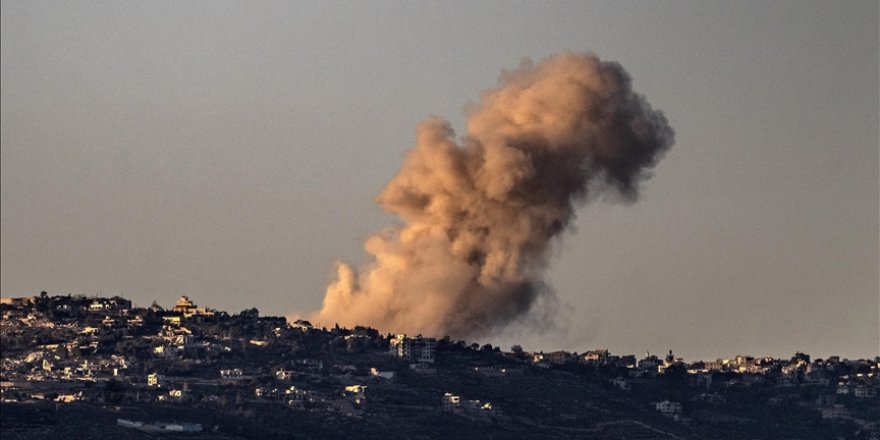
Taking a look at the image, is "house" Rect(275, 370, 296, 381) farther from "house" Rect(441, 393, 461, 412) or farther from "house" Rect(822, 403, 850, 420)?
"house" Rect(822, 403, 850, 420)

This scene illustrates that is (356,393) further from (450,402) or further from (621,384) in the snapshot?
(621,384)

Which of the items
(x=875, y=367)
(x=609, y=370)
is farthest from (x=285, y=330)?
(x=875, y=367)

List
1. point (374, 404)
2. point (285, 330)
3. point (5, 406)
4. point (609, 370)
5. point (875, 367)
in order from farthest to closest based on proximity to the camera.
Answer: point (875, 367) → point (609, 370) → point (285, 330) → point (374, 404) → point (5, 406)

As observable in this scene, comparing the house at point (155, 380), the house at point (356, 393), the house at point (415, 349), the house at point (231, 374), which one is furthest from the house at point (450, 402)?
the house at point (155, 380)

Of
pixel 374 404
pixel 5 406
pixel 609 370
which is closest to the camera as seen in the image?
pixel 5 406

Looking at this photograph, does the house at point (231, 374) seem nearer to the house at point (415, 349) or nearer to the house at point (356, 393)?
the house at point (356, 393)

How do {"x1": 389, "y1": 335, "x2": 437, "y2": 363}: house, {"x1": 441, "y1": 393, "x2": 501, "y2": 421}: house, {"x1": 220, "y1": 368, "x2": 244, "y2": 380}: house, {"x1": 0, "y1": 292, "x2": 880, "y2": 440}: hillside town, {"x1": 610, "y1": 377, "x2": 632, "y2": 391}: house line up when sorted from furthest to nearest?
{"x1": 610, "y1": 377, "x2": 632, "y2": 391}: house → {"x1": 389, "y1": 335, "x2": 437, "y2": 363}: house → {"x1": 220, "y1": 368, "x2": 244, "y2": 380}: house → {"x1": 441, "y1": 393, "x2": 501, "y2": 421}: house → {"x1": 0, "y1": 292, "x2": 880, "y2": 440}: hillside town

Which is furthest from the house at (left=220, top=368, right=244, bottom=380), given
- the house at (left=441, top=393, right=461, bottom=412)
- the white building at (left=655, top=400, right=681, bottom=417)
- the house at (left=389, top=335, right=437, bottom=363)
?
the white building at (left=655, top=400, right=681, bottom=417)

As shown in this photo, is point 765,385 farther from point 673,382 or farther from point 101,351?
point 101,351
